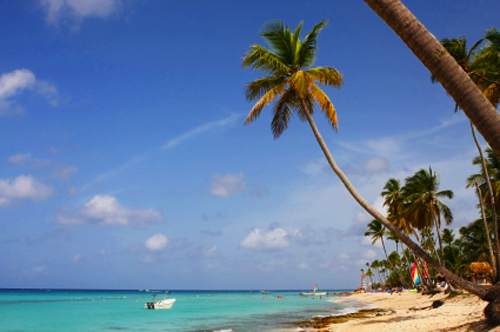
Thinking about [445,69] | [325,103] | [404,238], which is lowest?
[404,238]

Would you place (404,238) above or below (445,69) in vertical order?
below

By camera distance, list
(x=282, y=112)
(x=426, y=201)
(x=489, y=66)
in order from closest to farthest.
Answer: (x=489, y=66) → (x=282, y=112) → (x=426, y=201)

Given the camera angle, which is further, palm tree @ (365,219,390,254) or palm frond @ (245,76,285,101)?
palm tree @ (365,219,390,254)

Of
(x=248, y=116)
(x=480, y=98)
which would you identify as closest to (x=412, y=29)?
(x=480, y=98)

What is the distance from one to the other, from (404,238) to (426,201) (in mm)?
20491

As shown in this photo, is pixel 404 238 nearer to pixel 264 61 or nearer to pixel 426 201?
pixel 264 61

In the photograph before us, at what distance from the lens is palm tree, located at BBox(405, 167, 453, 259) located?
2876cm

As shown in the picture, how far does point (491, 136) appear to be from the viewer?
4688 mm

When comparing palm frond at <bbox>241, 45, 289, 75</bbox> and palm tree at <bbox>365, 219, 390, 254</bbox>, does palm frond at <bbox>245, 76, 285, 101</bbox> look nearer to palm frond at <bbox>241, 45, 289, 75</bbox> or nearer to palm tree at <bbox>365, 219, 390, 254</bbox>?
palm frond at <bbox>241, 45, 289, 75</bbox>

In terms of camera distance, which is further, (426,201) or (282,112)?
(426,201)

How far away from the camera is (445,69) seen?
4883mm

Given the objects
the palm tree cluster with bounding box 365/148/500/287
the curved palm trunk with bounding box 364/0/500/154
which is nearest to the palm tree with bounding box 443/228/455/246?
the palm tree cluster with bounding box 365/148/500/287

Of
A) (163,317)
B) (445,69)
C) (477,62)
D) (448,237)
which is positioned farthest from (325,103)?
(448,237)

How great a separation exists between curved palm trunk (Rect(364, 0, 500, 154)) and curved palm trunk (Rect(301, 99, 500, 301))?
624 centimetres
